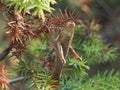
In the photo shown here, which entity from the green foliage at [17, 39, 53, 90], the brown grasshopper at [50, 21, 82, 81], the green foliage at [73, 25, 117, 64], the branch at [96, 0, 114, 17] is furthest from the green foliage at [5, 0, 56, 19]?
the branch at [96, 0, 114, 17]

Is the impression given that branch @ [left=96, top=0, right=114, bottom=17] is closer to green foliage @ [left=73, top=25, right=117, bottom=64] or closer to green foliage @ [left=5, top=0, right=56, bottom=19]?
green foliage @ [left=73, top=25, right=117, bottom=64]

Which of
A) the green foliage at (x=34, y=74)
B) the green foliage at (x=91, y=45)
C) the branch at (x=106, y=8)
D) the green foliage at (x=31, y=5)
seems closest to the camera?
the green foliage at (x=31, y=5)

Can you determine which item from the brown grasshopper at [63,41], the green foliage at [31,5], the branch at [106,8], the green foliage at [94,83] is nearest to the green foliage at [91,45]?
the green foliage at [94,83]

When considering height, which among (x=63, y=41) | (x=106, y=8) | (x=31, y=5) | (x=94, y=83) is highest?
(x=31, y=5)

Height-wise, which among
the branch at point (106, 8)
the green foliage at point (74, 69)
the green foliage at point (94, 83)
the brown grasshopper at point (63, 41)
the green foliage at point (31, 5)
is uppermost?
the green foliage at point (31, 5)

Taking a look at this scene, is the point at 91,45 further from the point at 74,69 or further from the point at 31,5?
the point at 31,5

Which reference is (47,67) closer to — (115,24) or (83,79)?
(83,79)

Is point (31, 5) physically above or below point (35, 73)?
above

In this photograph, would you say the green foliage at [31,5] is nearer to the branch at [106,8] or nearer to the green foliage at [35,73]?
the green foliage at [35,73]

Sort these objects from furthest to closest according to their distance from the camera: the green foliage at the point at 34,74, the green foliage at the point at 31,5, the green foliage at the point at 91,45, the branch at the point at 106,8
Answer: the branch at the point at 106,8 → the green foliage at the point at 91,45 → the green foliage at the point at 34,74 → the green foliage at the point at 31,5

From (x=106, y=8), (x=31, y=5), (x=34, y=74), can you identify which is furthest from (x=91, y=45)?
(x=106, y=8)
